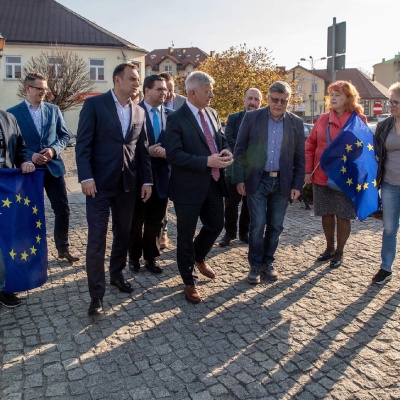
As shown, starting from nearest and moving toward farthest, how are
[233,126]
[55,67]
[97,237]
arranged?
[97,237] < [233,126] < [55,67]

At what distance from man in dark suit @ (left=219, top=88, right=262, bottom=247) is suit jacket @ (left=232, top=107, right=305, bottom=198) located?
118 centimetres

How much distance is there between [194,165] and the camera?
4.34 metres

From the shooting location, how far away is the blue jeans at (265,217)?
200 inches

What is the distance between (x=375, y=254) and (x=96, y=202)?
3.83 metres

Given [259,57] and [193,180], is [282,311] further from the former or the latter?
[259,57]

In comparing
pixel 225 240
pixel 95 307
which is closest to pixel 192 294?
pixel 95 307

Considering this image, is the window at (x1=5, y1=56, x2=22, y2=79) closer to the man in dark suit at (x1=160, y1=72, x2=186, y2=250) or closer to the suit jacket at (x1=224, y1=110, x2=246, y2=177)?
the man in dark suit at (x1=160, y1=72, x2=186, y2=250)

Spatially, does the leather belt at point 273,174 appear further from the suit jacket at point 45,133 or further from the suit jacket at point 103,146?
the suit jacket at point 45,133

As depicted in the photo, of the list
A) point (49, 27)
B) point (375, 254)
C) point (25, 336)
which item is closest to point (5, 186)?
point (25, 336)

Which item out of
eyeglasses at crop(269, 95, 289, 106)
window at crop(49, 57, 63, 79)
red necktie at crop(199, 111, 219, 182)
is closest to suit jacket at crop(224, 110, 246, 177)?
eyeglasses at crop(269, 95, 289, 106)

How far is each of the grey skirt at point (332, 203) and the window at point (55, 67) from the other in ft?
106

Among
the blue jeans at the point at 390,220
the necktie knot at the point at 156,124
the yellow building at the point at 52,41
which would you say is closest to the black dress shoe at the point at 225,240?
the necktie knot at the point at 156,124

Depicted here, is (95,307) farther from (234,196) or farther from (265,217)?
(234,196)

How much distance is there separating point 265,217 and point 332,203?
39.2 inches
